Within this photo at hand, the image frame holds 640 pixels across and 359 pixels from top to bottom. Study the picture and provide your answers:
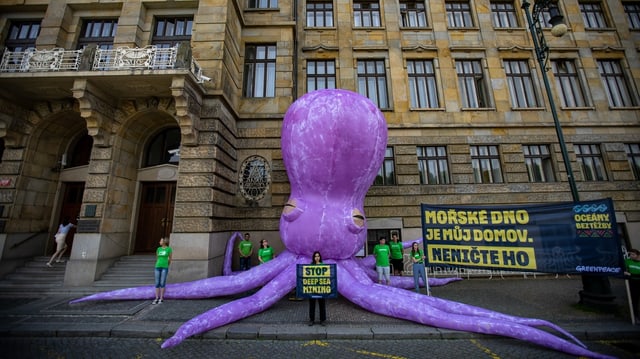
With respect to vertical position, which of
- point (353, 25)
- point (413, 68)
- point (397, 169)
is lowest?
point (397, 169)

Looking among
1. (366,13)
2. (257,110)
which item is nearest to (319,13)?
(366,13)

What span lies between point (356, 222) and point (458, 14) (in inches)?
544

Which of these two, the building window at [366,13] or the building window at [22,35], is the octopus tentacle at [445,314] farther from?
the building window at [22,35]

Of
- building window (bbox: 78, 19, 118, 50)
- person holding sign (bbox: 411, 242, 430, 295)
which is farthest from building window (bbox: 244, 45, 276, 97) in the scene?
person holding sign (bbox: 411, 242, 430, 295)

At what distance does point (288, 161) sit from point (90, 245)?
7.61 metres

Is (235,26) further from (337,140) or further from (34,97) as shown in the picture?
(337,140)

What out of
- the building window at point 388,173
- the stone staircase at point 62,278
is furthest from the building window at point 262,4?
the stone staircase at point 62,278

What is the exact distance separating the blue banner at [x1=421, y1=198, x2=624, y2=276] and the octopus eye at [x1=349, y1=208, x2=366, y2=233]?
1968 millimetres

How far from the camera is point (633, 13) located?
1337cm

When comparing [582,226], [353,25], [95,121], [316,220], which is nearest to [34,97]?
[95,121]

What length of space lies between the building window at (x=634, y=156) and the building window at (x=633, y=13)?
22.6ft

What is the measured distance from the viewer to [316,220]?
5.84 metres

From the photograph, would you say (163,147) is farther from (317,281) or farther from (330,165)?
(317,281)

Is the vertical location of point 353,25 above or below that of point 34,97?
above
